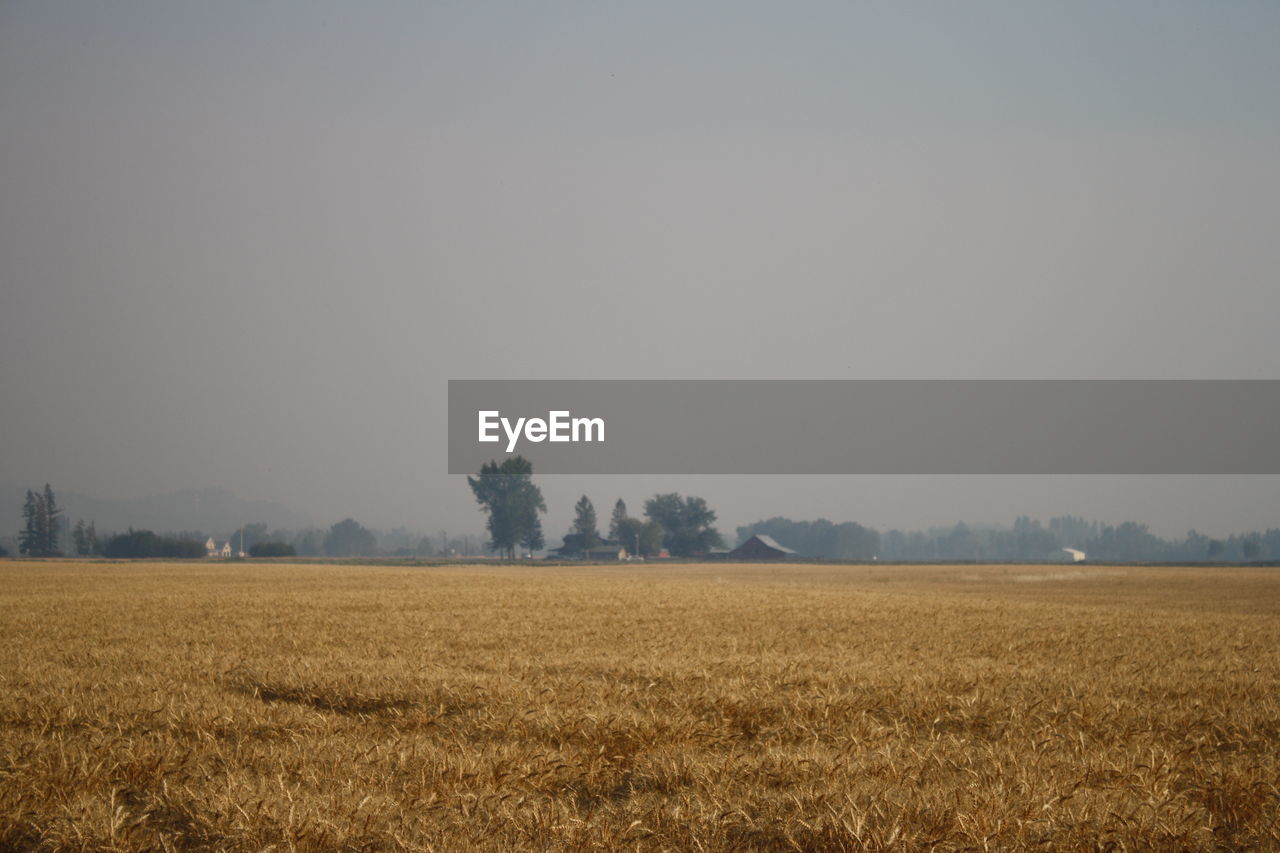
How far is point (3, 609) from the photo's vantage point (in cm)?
2461

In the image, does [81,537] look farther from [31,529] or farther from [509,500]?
[509,500]

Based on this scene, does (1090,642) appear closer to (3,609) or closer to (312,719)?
(312,719)

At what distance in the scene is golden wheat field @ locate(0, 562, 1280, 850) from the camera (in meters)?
5.67

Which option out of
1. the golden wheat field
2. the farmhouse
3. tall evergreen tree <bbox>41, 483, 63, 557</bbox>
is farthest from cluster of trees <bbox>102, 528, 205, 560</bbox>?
the golden wheat field

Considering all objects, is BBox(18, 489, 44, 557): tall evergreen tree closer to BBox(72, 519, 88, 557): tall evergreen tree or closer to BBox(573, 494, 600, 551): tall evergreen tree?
BBox(72, 519, 88, 557): tall evergreen tree

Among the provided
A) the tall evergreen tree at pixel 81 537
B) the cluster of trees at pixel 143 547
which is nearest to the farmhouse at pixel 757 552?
the cluster of trees at pixel 143 547

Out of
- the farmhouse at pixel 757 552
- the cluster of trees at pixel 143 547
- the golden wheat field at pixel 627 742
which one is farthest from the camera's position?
the farmhouse at pixel 757 552

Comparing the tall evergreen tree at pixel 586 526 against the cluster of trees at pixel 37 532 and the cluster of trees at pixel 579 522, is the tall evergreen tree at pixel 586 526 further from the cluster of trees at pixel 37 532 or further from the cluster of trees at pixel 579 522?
the cluster of trees at pixel 37 532

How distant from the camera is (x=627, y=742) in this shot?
8.42m

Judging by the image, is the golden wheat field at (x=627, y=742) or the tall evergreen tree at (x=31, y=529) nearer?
the golden wheat field at (x=627, y=742)

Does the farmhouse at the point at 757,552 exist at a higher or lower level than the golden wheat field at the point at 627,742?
lower

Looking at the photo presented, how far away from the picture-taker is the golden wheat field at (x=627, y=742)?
223 inches

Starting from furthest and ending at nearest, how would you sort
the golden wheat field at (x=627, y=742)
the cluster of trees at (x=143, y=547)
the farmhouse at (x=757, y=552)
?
the farmhouse at (x=757, y=552), the cluster of trees at (x=143, y=547), the golden wheat field at (x=627, y=742)

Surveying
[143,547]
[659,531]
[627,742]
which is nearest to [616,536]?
[659,531]
